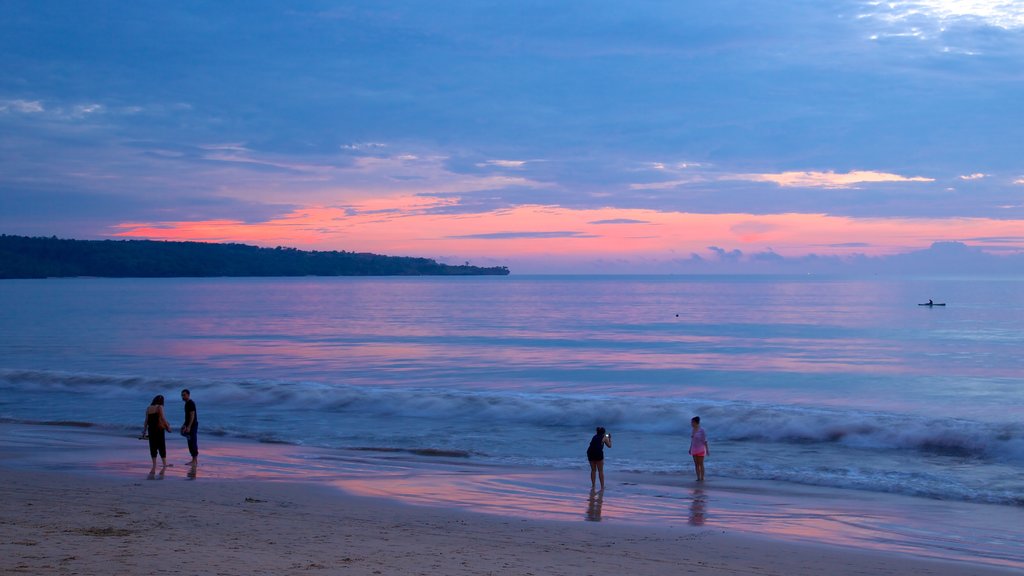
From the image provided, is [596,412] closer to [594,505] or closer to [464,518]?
[594,505]

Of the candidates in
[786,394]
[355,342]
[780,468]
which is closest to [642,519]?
[780,468]

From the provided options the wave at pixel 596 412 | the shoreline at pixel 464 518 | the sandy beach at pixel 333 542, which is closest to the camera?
the sandy beach at pixel 333 542

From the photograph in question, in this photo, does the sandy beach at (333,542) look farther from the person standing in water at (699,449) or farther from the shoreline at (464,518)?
the person standing in water at (699,449)

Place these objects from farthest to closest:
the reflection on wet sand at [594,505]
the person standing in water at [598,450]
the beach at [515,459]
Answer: the person standing in water at [598,450] < the reflection on wet sand at [594,505] < the beach at [515,459]

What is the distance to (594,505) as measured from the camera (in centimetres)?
1454

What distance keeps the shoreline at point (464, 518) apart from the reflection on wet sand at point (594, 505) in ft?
0.12

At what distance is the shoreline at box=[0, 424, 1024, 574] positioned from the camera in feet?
33.4

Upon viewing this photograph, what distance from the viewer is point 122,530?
10.8m

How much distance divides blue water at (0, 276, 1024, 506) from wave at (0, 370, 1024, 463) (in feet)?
0.30

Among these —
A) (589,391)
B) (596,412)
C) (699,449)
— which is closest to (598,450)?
(699,449)

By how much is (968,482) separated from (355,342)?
136ft

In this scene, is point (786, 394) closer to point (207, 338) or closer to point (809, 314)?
point (207, 338)

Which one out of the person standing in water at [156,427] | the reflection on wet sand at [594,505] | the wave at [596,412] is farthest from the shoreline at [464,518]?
the wave at [596,412]

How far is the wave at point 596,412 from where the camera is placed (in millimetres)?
22656
